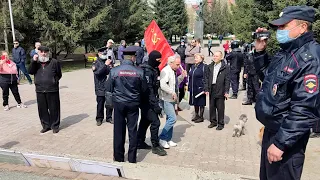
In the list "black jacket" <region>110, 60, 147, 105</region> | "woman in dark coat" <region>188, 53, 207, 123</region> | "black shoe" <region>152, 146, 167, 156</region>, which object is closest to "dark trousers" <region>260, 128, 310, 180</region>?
"black jacket" <region>110, 60, 147, 105</region>

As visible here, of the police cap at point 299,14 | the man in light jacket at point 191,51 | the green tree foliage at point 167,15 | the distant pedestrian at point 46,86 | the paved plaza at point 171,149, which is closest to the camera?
the police cap at point 299,14

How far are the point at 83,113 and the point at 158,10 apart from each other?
37.6m

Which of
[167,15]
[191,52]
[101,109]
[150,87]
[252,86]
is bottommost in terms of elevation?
[101,109]

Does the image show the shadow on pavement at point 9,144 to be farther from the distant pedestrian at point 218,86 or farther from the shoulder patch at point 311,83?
the shoulder patch at point 311,83

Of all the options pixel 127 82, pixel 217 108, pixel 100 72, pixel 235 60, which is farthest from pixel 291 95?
pixel 235 60

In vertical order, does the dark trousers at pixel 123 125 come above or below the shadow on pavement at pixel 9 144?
above

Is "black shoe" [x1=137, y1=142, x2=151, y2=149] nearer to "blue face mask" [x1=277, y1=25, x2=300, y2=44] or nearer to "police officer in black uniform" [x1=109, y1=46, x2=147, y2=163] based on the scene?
"police officer in black uniform" [x1=109, y1=46, x2=147, y2=163]

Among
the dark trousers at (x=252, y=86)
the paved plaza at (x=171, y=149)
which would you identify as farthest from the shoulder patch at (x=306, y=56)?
the dark trousers at (x=252, y=86)

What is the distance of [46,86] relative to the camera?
21.8 feet

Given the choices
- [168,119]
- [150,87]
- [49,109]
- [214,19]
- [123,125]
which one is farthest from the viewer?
[214,19]

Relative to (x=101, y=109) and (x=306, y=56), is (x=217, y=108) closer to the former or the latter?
(x=101, y=109)

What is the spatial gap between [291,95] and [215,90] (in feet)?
15.4

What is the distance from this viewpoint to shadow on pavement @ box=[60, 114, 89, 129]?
7523mm

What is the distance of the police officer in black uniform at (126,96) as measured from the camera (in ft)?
15.2
